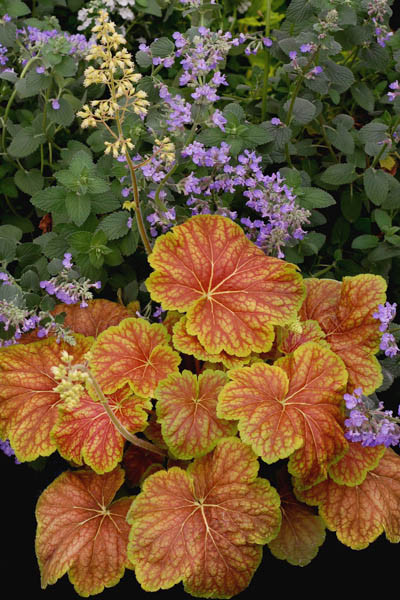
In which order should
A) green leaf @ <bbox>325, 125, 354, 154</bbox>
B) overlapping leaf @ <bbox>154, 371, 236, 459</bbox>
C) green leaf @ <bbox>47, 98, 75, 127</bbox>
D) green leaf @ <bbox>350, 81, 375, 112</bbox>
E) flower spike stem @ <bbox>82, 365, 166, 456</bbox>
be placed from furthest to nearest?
green leaf @ <bbox>350, 81, 375, 112</bbox> → green leaf @ <bbox>325, 125, 354, 154</bbox> → green leaf @ <bbox>47, 98, 75, 127</bbox> → overlapping leaf @ <bbox>154, 371, 236, 459</bbox> → flower spike stem @ <bbox>82, 365, 166, 456</bbox>

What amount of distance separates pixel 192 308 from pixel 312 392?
367mm

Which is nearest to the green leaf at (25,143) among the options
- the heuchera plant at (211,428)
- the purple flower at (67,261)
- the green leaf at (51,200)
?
the green leaf at (51,200)

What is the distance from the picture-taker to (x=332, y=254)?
8.24ft

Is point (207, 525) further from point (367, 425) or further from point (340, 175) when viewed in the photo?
point (340, 175)

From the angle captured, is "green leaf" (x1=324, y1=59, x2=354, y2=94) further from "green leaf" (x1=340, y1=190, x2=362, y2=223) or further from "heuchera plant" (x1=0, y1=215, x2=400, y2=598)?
"heuchera plant" (x1=0, y1=215, x2=400, y2=598)

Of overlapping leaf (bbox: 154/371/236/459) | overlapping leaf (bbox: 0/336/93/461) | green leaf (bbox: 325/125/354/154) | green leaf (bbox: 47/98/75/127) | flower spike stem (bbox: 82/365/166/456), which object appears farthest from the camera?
green leaf (bbox: 325/125/354/154)

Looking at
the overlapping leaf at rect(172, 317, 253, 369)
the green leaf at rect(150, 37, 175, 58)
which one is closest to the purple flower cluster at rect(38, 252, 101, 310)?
the overlapping leaf at rect(172, 317, 253, 369)

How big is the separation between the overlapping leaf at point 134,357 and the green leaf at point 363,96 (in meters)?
1.26

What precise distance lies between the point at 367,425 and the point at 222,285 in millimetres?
532

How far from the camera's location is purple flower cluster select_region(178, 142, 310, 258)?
197cm

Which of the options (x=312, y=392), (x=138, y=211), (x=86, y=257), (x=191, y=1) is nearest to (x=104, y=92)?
(x=191, y=1)

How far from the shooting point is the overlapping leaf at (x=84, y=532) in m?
1.75

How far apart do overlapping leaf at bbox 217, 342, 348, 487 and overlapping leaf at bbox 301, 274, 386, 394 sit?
12 cm

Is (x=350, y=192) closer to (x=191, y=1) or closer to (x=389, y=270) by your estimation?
(x=389, y=270)
